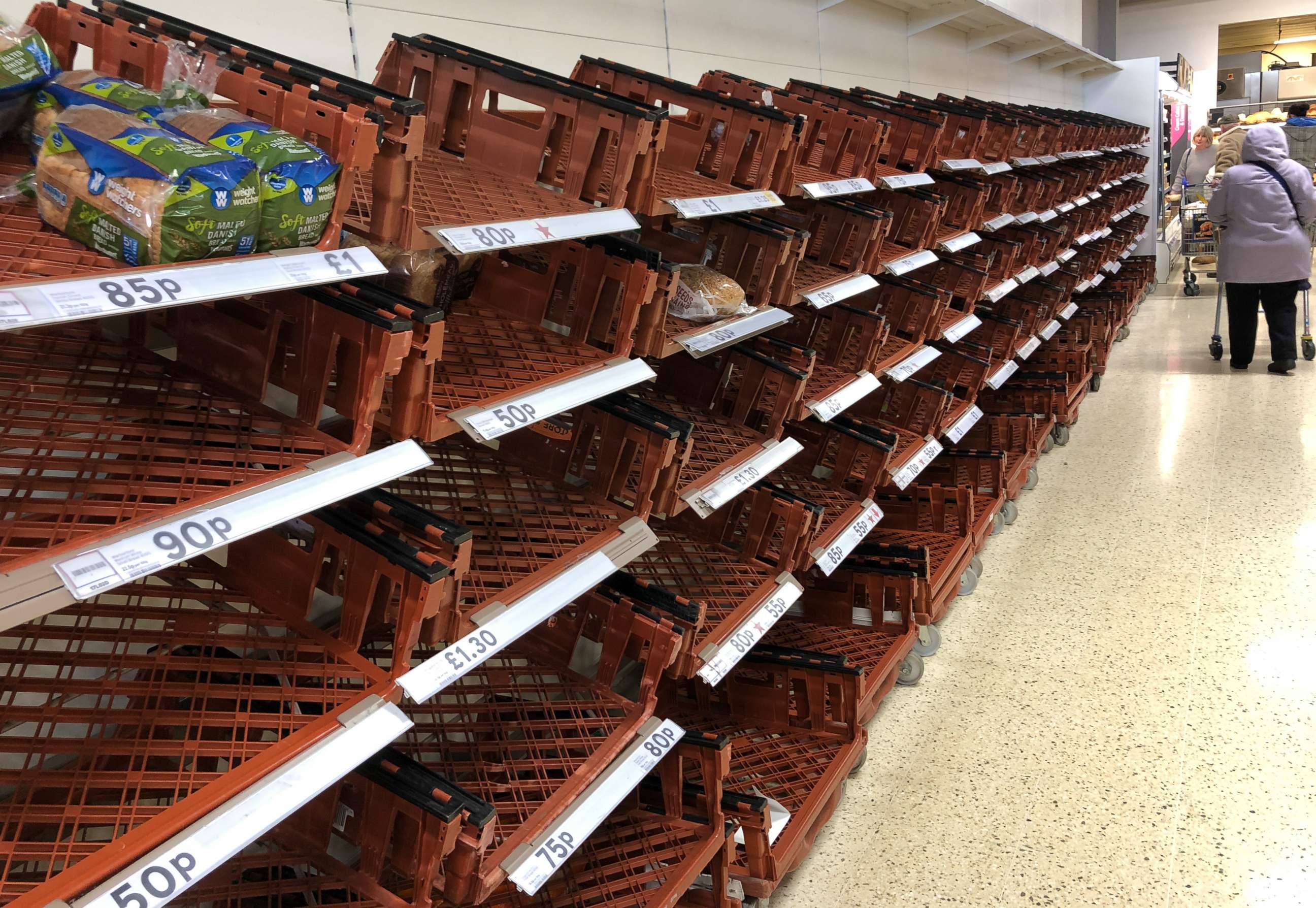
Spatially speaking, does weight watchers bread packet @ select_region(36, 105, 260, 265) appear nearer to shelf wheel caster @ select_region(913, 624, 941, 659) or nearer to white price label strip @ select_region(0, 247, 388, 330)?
white price label strip @ select_region(0, 247, 388, 330)

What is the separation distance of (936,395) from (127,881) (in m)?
3.42

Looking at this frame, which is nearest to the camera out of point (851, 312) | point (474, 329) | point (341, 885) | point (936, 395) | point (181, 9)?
point (341, 885)

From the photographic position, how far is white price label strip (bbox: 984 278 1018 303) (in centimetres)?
460

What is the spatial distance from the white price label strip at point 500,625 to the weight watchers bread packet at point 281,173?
65 cm

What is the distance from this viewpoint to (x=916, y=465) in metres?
3.62

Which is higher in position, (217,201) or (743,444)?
(217,201)

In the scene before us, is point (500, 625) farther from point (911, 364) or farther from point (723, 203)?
point (911, 364)

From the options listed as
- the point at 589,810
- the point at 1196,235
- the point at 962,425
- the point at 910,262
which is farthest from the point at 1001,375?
the point at 1196,235

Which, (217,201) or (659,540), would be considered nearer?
(217,201)

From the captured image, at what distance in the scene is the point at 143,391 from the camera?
149cm

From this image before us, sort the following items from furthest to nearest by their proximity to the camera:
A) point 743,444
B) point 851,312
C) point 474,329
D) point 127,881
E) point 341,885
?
point 851,312, point 743,444, point 474,329, point 341,885, point 127,881

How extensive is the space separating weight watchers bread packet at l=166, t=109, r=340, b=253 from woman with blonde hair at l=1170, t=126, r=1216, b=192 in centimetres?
1138

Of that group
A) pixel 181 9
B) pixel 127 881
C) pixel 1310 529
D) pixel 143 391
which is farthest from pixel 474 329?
pixel 1310 529

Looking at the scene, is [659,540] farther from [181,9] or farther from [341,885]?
[181,9]
